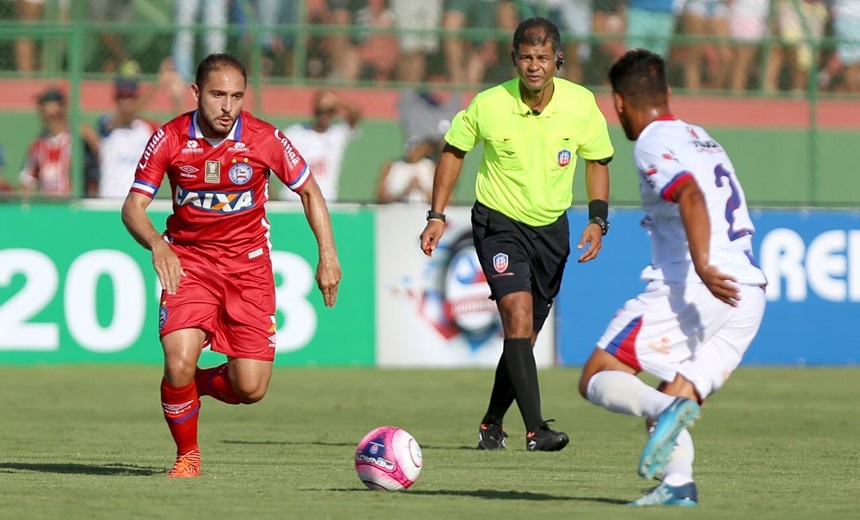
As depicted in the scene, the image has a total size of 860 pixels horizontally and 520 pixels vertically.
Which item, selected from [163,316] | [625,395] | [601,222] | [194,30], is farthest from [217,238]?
[194,30]

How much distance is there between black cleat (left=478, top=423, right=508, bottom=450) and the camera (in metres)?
9.83

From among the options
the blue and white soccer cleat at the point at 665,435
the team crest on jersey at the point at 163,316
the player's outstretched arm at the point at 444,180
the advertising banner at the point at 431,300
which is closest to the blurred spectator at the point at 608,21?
the advertising banner at the point at 431,300

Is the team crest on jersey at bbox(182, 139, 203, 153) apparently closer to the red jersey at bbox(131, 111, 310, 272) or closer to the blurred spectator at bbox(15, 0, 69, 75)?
the red jersey at bbox(131, 111, 310, 272)

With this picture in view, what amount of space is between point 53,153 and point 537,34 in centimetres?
930

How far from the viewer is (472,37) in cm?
1856

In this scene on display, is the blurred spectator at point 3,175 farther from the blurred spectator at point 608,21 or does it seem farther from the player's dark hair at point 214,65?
the player's dark hair at point 214,65

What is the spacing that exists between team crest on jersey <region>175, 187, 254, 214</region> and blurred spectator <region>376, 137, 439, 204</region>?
9398 millimetres

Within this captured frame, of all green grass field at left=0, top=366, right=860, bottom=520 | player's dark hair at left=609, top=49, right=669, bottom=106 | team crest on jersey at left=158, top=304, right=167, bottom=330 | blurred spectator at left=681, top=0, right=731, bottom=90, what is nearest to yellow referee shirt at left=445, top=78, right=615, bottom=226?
green grass field at left=0, top=366, right=860, bottom=520

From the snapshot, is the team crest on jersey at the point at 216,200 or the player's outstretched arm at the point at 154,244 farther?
the team crest on jersey at the point at 216,200

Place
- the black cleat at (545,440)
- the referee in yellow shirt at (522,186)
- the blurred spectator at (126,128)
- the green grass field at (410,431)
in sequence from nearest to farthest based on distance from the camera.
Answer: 1. the green grass field at (410,431)
2. the black cleat at (545,440)
3. the referee in yellow shirt at (522,186)
4. the blurred spectator at (126,128)

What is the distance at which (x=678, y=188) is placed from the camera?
6.79 meters

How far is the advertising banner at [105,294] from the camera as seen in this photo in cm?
1554

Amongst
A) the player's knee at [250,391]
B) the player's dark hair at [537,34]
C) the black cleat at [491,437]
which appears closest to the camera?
the player's knee at [250,391]

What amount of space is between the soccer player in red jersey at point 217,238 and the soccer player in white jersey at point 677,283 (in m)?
1.77
